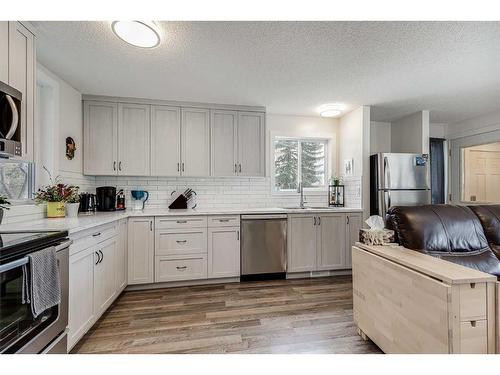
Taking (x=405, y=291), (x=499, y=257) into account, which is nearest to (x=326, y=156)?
(x=499, y=257)

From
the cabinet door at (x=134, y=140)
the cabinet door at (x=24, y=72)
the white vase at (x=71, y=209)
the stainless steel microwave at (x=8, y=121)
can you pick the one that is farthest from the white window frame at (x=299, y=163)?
the stainless steel microwave at (x=8, y=121)

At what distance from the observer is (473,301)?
1.14 metres

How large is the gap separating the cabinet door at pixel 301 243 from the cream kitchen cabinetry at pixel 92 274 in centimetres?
206

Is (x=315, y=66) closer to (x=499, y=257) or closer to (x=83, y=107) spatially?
(x=499, y=257)

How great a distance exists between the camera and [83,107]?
306 cm

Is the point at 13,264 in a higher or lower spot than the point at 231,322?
higher

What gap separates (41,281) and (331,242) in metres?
3.05

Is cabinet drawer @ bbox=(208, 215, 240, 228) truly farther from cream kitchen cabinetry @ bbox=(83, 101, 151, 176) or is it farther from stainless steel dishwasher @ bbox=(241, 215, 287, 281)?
cream kitchen cabinetry @ bbox=(83, 101, 151, 176)

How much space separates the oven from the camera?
1116mm

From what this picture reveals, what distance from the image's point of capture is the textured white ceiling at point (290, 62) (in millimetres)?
1771

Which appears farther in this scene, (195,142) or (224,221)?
(195,142)

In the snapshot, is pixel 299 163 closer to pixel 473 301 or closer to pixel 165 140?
pixel 165 140

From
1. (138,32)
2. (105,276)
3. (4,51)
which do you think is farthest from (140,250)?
(138,32)

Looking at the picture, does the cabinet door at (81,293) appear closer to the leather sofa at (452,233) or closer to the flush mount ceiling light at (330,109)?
the leather sofa at (452,233)
